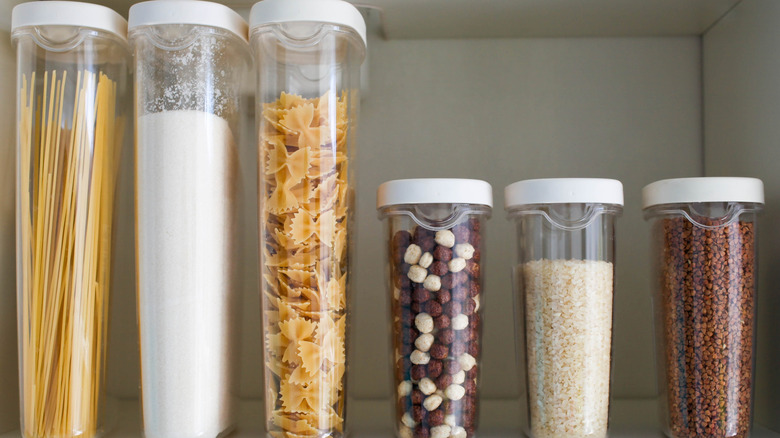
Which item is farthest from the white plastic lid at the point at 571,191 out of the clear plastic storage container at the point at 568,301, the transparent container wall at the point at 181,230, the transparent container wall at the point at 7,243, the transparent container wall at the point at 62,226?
the transparent container wall at the point at 7,243

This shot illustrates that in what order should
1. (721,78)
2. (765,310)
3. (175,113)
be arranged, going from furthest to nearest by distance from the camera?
(721,78)
(765,310)
(175,113)

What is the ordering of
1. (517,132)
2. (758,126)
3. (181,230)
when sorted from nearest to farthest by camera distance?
(181,230) → (758,126) → (517,132)

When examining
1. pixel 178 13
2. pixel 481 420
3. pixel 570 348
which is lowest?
pixel 481 420

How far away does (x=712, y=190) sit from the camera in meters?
0.65

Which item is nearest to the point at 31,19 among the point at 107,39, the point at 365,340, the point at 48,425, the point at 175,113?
the point at 107,39

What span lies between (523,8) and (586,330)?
1.47ft

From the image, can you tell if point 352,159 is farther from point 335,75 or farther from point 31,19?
point 31,19

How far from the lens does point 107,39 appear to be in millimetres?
688

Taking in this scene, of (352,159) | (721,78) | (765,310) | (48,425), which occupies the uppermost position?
(721,78)

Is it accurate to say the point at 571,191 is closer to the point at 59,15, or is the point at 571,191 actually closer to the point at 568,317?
the point at 568,317

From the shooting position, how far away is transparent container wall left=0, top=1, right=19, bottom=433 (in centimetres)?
70

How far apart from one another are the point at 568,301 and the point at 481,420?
23 cm

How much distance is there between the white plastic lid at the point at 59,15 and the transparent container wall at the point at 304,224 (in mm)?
176

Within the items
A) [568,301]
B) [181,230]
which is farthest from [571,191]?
[181,230]
